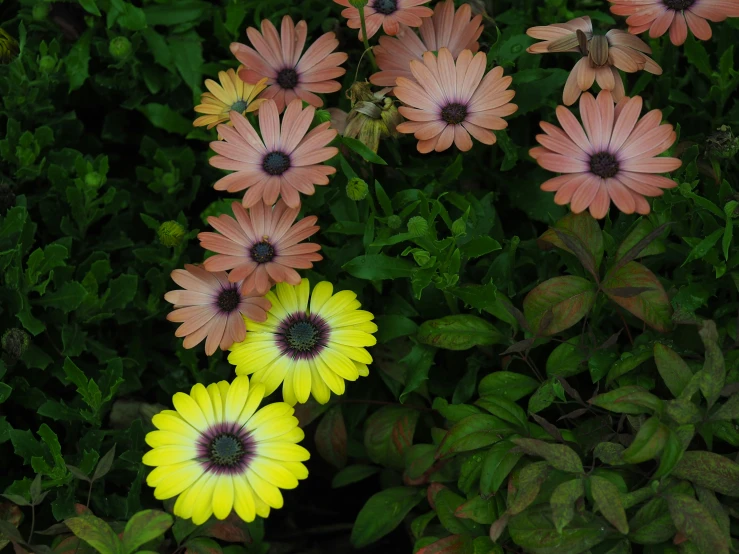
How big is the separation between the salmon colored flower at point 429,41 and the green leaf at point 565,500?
2.98ft

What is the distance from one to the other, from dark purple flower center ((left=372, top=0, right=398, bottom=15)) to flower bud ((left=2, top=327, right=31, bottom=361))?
3.34 ft

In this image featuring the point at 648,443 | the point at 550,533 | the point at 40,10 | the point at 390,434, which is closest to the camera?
the point at 648,443

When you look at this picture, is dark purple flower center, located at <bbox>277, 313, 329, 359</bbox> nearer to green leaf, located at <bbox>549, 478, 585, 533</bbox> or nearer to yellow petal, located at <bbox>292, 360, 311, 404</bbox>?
yellow petal, located at <bbox>292, 360, 311, 404</bbox>

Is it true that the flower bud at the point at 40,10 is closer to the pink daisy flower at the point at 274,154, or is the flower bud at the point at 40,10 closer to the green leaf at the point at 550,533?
the pink daisy flower at the point at 274,154

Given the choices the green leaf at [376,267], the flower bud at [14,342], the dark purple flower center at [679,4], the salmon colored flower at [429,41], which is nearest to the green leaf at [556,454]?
the green leaf at [376,267]

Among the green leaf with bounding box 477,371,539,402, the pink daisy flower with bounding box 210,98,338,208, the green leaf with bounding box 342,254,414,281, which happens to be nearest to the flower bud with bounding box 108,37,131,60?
the pink daisy flower with bounding box 210,98,338,208

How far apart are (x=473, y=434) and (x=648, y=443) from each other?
340 millimetres

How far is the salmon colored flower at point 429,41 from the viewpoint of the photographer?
5.96 feet

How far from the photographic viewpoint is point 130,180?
238 centimetres

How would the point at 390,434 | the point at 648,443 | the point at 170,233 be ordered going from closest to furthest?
the point at 648,443
the point at 390,434
the point at 170,233

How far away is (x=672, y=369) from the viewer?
1451mm

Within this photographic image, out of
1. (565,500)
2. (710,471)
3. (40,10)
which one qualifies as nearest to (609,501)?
(565,500)

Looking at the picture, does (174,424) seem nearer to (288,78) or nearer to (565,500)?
(565,500)

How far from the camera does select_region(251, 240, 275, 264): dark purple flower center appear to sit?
5.36 ft
